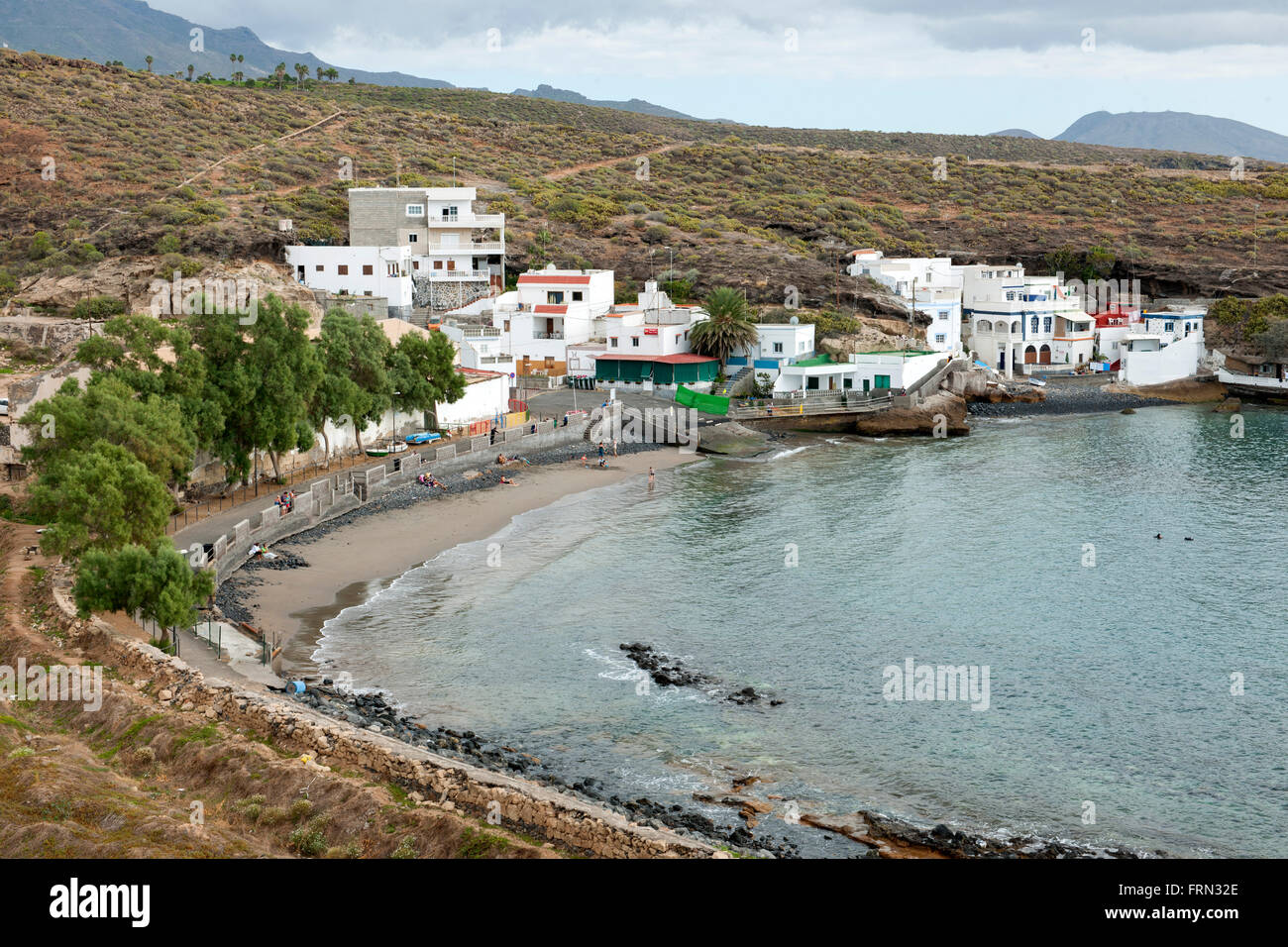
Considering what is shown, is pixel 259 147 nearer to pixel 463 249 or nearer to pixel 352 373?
pixel 463 249

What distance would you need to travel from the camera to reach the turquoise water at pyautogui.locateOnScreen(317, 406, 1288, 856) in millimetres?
24578

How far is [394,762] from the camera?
70.4 feet

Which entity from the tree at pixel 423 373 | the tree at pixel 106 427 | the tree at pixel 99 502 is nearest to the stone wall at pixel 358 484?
the tree at pixel 423 373

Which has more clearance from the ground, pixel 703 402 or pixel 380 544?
pixel 703 402

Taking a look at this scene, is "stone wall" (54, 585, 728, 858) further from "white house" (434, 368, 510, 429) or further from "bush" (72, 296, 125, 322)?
"bush" (72, 296, 125, 322)

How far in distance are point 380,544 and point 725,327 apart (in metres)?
35.8

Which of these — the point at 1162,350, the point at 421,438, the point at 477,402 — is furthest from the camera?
the point at 1162,350

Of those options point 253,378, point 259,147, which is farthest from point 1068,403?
point 259,147

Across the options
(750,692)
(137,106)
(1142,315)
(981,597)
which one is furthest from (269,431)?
(137,106)

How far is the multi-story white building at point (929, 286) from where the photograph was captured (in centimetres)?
8194

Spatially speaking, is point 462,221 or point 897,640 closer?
point 897,640

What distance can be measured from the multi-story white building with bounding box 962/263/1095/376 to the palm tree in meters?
21.8

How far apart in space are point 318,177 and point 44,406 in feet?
248
